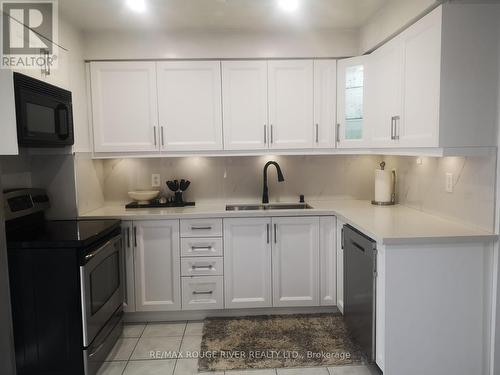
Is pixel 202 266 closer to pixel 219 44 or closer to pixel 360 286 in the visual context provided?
pixel 360 286

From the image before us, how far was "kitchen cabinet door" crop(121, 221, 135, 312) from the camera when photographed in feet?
9.48

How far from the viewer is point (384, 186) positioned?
3121 millimetres

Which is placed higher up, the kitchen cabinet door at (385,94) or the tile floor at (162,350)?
the kitchen cabinet door at (385,94)

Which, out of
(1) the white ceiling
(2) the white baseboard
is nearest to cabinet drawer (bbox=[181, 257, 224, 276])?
(2) the white baseboard

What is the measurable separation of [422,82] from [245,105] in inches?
54.1

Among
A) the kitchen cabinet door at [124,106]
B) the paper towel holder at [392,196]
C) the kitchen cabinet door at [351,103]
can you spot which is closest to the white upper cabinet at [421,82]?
the kitchen cabinet door at [351,103]

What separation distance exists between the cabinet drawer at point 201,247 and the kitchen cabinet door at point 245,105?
78 cm

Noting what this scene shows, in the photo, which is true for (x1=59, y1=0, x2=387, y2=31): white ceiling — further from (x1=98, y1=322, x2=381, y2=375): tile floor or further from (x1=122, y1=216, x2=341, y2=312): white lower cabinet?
(x1=98, y1=322, x2=381, y2=375): tile floor

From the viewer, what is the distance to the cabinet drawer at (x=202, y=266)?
294cm

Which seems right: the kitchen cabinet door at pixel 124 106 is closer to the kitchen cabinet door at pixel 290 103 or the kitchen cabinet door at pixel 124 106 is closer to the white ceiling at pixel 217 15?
the white ceiling at pixel 217 15

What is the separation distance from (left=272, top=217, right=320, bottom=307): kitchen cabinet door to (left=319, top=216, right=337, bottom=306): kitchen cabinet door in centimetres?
4

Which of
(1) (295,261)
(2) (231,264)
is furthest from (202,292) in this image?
(1) (295,261)

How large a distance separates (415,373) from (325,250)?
1103mm

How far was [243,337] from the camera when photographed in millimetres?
2723
